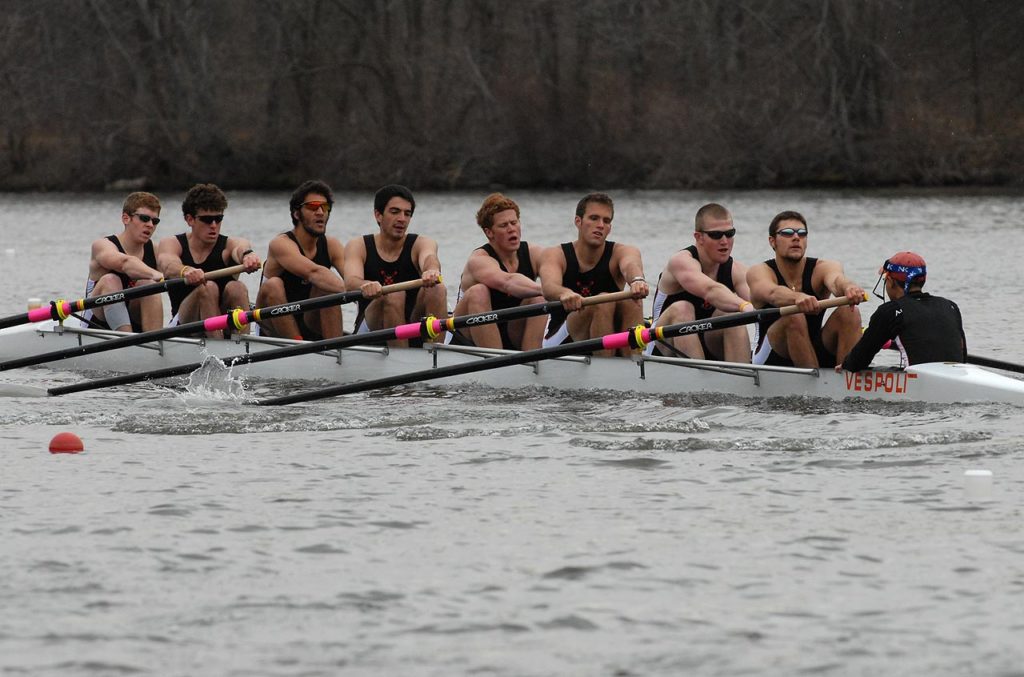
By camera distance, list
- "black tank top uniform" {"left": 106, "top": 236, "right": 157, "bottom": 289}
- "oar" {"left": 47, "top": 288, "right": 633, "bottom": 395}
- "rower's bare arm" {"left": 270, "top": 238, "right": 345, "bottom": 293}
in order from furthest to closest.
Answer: "black tank top uniform" {"left": 106, "top": 236, "right": 157, "bottom": 289} → "rower's bare arm" {"left": 270, "top": 238, "right": 345, "bottom": 293} → "oar" {"left": 47, "top": 288, "right": 633, "bottom": 395}

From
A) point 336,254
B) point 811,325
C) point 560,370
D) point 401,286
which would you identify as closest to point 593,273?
point 560,370

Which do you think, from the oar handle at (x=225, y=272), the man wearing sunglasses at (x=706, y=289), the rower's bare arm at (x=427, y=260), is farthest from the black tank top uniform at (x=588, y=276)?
the oar handle at (x=225, y=272)

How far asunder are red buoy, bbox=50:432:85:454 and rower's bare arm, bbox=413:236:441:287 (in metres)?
2.88

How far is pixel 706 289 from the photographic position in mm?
10914

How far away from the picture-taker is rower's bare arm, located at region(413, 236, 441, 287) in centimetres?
1180

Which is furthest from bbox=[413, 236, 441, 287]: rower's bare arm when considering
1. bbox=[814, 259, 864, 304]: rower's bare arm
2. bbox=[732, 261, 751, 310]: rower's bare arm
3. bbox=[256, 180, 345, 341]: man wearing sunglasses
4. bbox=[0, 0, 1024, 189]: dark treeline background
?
bbox=[0, 0, 1024, 189]: dark treeline background

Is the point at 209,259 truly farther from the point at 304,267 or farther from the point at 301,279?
the point at 304,267

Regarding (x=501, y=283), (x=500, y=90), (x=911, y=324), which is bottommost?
(x=911, y=324)

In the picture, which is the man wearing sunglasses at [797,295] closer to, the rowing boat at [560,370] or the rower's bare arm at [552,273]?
the rowing boat at [560,370]

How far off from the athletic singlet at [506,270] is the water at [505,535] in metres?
0.71

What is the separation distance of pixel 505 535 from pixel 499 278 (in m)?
4.24

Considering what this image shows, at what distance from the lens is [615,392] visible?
11109mm

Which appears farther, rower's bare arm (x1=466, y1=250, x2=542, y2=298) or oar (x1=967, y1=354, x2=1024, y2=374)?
rower's bare arm (x1=466, y1=250, x2=542, y2=298)

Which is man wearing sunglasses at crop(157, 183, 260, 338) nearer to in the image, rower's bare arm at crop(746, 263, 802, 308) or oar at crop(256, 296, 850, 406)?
oar at crop(256, 296, 850, 406)
